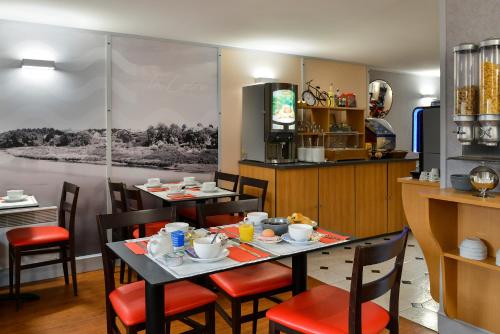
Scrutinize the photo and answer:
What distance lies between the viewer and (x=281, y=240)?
7.47 ft

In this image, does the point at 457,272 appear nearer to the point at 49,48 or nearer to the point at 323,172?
the point at 323,172

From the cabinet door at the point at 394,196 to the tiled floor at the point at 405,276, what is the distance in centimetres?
42

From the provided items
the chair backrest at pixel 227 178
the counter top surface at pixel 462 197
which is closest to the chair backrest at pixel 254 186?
the chair backrest at pixel 227 178

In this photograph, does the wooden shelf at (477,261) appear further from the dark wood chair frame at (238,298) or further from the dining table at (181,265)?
the dark wood chair frame at (238,298)

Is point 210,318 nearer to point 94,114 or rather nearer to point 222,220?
point 222,220

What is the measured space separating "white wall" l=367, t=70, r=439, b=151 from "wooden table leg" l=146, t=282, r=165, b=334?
598cm

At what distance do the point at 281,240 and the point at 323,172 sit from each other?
2858 millimetres

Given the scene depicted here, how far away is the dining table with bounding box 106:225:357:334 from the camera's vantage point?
179 centimetres

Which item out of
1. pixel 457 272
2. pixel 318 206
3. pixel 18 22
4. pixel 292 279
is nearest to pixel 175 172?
pixel 318 206

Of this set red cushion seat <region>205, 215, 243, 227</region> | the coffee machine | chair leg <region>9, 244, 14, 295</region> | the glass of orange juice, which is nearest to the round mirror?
the coffee machine

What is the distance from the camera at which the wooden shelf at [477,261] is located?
8.11 feet

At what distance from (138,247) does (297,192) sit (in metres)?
2.86

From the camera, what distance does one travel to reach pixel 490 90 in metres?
2.44

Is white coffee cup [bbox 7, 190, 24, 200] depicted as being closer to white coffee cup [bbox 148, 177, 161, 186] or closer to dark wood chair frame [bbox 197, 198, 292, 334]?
white coffee cup [bbox 148, 177, 161, 186]
